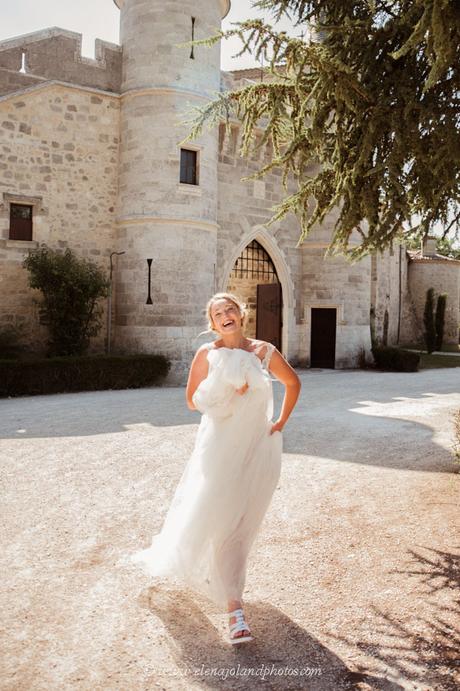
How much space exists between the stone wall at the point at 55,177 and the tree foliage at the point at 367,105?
881 centimetres

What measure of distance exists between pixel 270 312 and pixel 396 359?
12.3ft

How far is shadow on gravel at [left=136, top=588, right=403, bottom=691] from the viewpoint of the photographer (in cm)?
256

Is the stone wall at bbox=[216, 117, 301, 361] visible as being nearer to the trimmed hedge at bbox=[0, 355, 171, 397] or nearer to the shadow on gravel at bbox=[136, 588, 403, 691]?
the trimmed hedge at bbox=[0, 355, 171, 397]

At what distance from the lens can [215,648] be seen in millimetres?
2820

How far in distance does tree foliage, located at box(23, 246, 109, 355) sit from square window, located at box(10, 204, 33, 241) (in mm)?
476

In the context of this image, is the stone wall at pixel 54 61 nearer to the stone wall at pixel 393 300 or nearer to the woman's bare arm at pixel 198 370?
the stone wall at pixel 393 300

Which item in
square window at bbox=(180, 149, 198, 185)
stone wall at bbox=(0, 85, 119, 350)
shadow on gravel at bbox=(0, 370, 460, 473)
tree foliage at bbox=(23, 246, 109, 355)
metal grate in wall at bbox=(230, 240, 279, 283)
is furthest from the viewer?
metal grate in wall at bbox=(230, 240, 279, 283)

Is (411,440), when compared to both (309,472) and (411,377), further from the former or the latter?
(411,377)

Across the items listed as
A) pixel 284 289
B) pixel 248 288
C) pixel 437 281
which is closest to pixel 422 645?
pixel 284 289

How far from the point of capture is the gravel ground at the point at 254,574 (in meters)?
2.66

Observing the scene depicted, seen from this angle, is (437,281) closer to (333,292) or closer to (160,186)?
(333,292)

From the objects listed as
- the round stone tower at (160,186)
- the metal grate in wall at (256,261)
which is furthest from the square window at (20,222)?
the metal grate in wall at (256,261)

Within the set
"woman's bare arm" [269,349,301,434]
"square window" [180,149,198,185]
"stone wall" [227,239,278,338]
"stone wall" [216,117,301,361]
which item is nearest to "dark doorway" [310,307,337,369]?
"stone wall" [216,117,301,361]

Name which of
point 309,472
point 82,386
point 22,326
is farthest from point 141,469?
point 22,326
